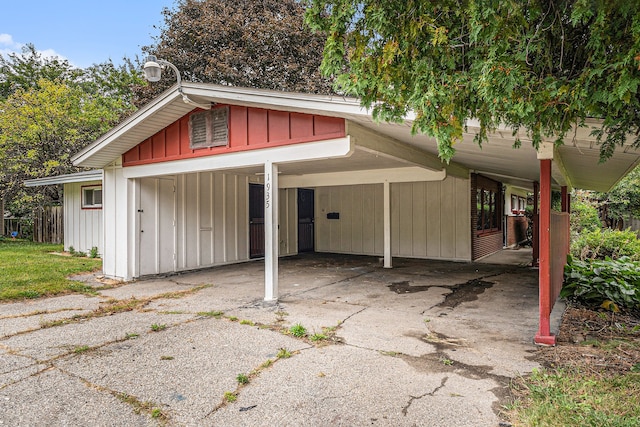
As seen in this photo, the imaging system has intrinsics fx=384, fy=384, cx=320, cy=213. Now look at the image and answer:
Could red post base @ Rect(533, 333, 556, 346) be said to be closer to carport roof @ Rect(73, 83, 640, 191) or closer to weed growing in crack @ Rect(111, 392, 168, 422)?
carport roof @ Rect(73, 83, 640, 191)

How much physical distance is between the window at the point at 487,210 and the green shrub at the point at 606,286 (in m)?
4.26

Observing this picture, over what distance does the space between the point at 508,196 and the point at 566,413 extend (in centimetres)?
1261

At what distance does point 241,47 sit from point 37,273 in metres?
12.6

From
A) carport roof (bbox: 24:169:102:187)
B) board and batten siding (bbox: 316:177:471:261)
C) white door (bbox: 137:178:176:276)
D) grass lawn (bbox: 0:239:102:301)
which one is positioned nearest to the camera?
grass lawn (bbox: 0:239:102:301)

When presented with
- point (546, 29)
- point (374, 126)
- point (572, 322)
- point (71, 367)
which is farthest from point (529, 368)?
point (71, 367)

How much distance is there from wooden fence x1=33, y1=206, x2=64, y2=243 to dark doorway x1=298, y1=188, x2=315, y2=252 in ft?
27.8

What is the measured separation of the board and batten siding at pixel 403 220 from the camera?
1024 centimetres

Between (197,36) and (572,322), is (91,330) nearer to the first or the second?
(572,322)

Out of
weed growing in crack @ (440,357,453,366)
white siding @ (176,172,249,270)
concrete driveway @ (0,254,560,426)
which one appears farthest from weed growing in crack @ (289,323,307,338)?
white siding @ (176,172,249,270)

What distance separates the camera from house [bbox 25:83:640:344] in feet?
16.4

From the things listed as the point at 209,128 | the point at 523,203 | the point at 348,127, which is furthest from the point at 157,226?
the point at 523,203

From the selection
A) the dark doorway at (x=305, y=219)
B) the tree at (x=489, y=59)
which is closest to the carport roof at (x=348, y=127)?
the tree at (x=489, y=59)

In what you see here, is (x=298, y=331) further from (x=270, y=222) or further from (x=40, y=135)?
(x=40, y=135)

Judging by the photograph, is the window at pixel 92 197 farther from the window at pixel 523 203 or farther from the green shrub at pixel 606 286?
the window at pixel 523 203
